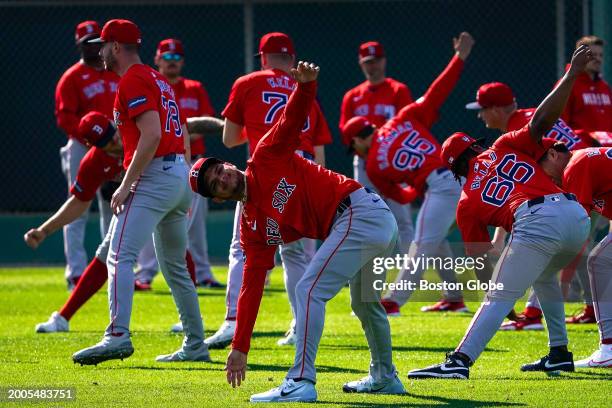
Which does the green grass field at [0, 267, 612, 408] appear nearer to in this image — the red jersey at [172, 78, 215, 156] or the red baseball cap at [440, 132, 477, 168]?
the red baseball cap at [440, 132, 477, 168]

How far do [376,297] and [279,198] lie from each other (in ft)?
2.57

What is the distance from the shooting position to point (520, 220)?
689cm

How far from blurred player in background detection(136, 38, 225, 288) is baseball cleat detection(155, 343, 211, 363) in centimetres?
459

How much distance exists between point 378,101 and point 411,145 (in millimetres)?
2144

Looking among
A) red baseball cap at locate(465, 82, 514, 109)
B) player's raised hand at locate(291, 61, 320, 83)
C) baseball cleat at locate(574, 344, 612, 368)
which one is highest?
player's raised hand at locate(291, 61, 320, 83)

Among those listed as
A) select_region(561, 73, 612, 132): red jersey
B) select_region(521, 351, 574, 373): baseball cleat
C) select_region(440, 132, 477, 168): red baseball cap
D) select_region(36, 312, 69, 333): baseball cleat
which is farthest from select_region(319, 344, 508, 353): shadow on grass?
select_region(561, 73, 612, 132): red jersey

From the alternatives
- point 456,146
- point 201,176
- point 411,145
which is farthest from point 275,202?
point 411,145

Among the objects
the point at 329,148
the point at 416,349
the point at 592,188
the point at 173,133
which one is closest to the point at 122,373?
the point at 173,133

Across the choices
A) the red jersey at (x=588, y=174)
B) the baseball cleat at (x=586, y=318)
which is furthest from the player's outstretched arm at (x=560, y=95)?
the baseball cleat at (x=586, y=318)

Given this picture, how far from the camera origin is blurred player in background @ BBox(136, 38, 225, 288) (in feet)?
40.6

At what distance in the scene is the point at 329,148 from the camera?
17.2 meters

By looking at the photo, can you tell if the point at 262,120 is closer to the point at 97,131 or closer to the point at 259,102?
the point at 259,102

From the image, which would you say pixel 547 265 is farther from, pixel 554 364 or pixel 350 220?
Result: pixel 350 220

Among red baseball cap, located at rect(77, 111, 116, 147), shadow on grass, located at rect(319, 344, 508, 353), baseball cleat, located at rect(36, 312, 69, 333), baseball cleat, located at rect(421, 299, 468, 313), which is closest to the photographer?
shadow on grass, located at rect(319, 344, 508, 353)
